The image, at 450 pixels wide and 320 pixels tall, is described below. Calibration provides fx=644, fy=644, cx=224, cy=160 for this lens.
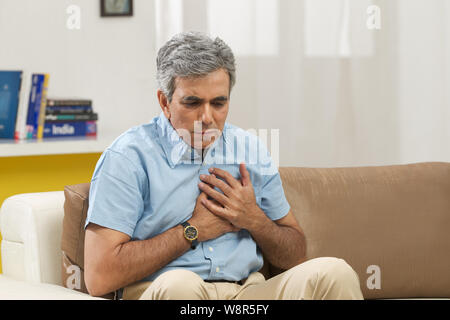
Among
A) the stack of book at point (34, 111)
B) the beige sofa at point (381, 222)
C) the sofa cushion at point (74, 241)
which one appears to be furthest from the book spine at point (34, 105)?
the sofa cushion at point (74, 241)

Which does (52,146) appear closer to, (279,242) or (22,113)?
(22,113)

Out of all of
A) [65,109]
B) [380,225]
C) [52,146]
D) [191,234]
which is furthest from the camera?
[65,109]

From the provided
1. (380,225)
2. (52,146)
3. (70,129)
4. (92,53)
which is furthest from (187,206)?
(92,53)

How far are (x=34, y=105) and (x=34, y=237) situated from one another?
3.08 ft

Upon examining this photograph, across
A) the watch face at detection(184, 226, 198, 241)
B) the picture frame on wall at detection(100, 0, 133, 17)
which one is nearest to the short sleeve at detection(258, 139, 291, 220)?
the watch face at detection(184, 226, 198, 241)

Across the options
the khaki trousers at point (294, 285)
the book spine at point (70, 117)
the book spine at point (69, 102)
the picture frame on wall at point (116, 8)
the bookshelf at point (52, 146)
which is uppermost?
the picture frame on wall at point (116, 8)

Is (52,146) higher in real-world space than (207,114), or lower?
lower

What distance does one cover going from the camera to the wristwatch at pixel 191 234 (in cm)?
161

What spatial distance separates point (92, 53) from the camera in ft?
9.11

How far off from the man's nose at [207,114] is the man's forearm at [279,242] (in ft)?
0.95

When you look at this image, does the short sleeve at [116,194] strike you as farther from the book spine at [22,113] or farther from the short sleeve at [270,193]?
the book spine at [22,113]

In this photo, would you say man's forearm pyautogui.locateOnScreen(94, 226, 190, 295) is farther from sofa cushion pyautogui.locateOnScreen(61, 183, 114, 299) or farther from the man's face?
the man's face

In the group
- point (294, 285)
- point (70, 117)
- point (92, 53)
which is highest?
point (92, 53)
